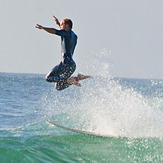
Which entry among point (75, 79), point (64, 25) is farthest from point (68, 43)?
point (75, 79)

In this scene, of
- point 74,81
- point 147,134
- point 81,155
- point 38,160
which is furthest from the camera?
point 147,134

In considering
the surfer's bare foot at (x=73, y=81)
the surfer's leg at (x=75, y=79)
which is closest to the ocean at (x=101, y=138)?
the surfer's leg at (x=75, y=79)

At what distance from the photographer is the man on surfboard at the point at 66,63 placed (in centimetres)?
912

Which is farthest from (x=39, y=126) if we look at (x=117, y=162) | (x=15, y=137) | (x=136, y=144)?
(x=117, y=162)

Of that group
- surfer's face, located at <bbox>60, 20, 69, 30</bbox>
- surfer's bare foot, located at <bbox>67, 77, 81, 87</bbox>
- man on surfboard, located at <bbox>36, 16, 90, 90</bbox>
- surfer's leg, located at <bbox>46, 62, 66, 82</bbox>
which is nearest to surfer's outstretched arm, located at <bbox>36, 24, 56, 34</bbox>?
man on surfboard, located at <bbox>36, 16, 90, 90</bbox>

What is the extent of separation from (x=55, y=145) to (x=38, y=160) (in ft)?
3.97

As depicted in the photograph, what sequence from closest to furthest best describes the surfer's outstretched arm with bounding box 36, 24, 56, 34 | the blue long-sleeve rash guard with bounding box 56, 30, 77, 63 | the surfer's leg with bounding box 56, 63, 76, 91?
the surfer's outstretched arm with bounding box 36, 24, 56, 34 < the blue long-sleeve rash guard with bounding box 56, 30, 77, 63 < the surfer's leg with bounding box 56, 63, 76, 91

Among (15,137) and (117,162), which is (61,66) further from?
(117,162)

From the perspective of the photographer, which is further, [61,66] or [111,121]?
[111,121]

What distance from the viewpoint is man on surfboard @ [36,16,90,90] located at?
9125mm

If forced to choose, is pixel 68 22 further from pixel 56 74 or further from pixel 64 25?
pixel 56 74

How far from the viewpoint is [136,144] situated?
9258 millimetres

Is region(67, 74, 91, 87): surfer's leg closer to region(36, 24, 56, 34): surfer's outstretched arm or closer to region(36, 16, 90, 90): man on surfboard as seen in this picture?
region(36, 16, 90, 90): man on surfboard

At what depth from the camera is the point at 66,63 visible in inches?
365
